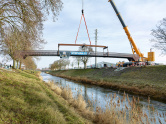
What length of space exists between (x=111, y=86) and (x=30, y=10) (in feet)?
49.2

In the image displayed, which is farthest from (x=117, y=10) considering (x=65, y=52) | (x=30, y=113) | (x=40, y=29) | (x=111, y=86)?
(x=30, y=113)

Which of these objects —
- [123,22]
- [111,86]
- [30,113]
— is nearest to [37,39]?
[30,113]

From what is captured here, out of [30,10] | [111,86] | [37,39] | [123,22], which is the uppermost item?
[123,22]

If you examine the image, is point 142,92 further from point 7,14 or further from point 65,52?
point 65,52

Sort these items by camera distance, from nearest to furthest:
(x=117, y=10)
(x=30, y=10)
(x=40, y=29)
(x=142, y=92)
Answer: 1. (x=30, y=10)
2. (x=40, y=29)
3. (x=142, y=92)
4. (x=117, y=10)

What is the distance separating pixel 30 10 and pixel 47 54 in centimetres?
2348

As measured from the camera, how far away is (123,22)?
25734 mm

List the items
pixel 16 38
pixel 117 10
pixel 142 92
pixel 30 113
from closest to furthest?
pixel 30 113 → pixel 16 38 → pixel 142 92 → pixel 117 10

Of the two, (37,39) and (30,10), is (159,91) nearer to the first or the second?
(37,39)

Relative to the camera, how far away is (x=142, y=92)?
13148 mm

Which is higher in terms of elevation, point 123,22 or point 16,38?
point 123,22

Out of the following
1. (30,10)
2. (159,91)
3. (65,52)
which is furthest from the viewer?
(65,52)

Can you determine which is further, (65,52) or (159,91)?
(65,52)

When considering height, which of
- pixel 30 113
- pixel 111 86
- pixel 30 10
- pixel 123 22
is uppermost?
pixel 123 22
